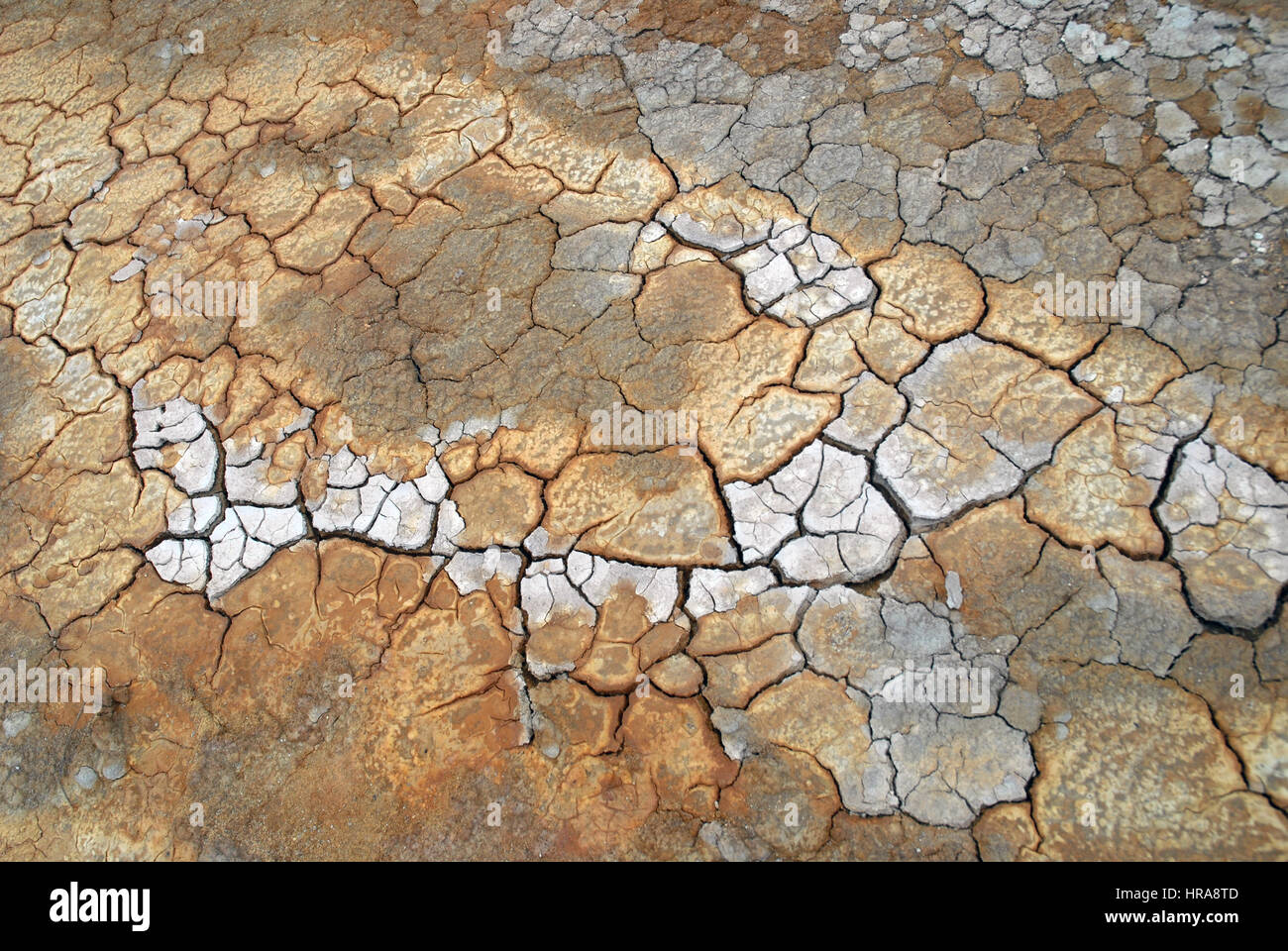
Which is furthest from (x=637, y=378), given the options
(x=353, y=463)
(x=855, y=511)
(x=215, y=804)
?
(x=215, y=804)

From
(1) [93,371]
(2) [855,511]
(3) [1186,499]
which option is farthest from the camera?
(1) [93,371]

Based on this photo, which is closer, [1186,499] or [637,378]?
[1186,499]

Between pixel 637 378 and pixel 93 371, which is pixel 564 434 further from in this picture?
pixel 93 371

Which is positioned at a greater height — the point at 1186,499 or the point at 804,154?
the point at 804,154
